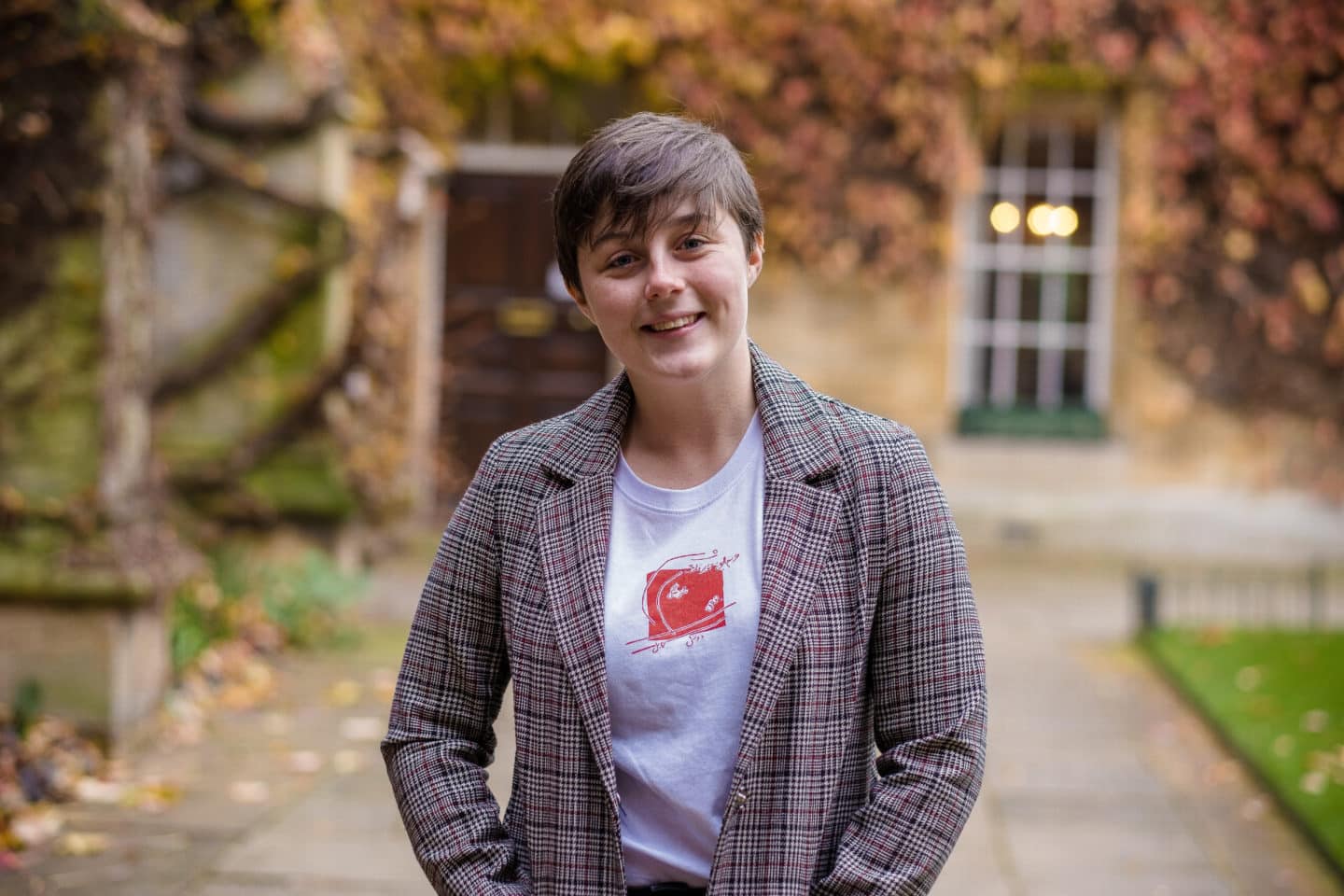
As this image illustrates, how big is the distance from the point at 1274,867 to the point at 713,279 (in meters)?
3.37

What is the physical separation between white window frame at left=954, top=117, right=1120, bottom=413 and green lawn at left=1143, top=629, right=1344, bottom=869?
126 inches

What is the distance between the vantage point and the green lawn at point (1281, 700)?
459cm

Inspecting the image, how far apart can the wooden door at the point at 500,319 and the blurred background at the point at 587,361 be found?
3 centimetres

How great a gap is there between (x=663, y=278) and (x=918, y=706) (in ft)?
2.04

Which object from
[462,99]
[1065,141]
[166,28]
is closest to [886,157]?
[1065,141]

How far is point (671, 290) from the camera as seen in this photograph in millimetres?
1701

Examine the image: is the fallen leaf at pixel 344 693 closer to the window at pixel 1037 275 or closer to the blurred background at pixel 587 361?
the blurred background at pixel 587 361

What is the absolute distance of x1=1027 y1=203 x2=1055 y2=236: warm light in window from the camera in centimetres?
996

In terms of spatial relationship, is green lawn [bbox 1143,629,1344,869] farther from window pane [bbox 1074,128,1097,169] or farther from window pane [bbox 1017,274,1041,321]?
window pane [bbox 1074,128,1097,169]

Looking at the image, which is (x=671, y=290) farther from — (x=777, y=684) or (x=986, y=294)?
(x=986, y=294)

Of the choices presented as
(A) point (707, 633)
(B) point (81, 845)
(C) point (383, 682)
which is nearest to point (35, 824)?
(B) point (81, 845)

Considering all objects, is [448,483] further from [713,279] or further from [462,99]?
[713,279]

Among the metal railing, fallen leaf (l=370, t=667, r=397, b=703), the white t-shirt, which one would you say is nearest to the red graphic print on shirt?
the white t-shirt

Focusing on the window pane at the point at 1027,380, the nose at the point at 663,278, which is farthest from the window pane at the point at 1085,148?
the nose at the point at 663,278
